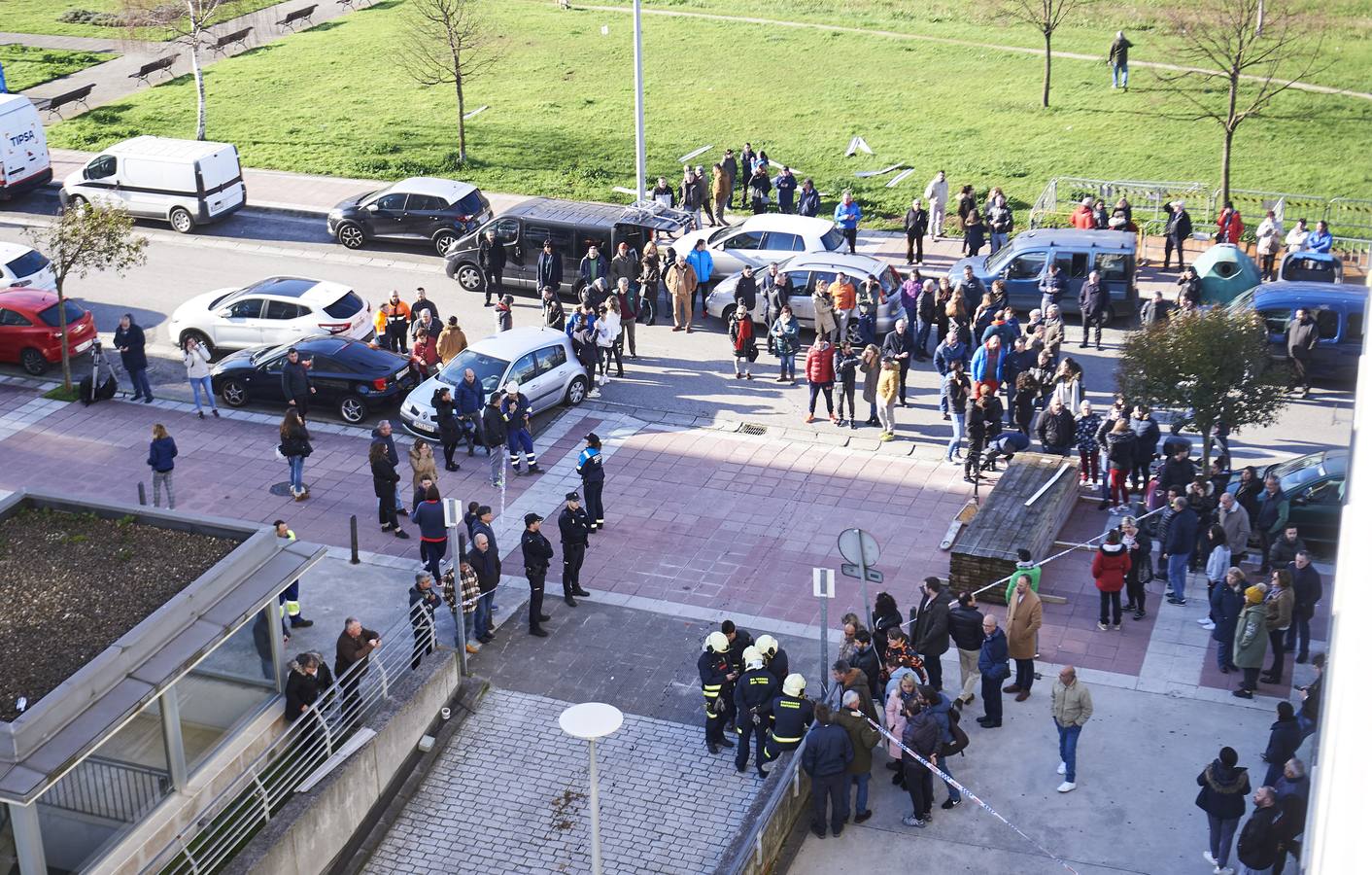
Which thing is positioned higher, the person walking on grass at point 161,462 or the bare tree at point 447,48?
the bare tree at point 447,48

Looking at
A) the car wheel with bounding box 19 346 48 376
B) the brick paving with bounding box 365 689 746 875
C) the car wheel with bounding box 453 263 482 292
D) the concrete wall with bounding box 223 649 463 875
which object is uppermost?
the car wheel with bounding box 453 263 482 292

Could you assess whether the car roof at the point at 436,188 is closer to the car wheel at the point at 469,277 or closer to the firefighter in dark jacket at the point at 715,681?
the car wheel at the point at 469,277

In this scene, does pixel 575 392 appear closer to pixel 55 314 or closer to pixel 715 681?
pixel 55 314

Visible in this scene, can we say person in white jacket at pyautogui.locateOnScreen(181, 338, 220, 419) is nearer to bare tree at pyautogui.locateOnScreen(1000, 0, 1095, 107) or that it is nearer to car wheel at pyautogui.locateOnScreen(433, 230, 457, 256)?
car wheel at pyautogui.locateOnScreen(433, 230, 457, 256)

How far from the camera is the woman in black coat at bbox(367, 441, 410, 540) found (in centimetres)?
2055

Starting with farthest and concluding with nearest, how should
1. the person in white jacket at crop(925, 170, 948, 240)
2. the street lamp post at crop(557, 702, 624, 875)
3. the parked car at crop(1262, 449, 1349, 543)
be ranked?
the person in white jacket at crop(925, 170, 948, 240) → the parked car at crop(1262, 449, 1349, 543) → the street lamp post at crop(557, 702, 624, 875)

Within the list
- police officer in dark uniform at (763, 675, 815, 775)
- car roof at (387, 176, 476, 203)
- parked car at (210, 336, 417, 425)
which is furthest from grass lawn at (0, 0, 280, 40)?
police officer in dark uniform at (763, 675, 815, 775)

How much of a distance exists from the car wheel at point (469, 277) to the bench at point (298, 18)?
25024 millimetres

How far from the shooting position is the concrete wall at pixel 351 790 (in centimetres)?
1410

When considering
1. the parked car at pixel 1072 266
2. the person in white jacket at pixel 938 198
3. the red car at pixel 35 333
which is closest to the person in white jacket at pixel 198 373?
the red car at pixel 35 333

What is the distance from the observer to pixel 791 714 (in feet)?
49.8

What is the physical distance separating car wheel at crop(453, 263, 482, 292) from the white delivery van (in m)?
11.6

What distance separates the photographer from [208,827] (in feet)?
46.3

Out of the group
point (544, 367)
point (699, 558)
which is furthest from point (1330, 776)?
point (544, 367)
